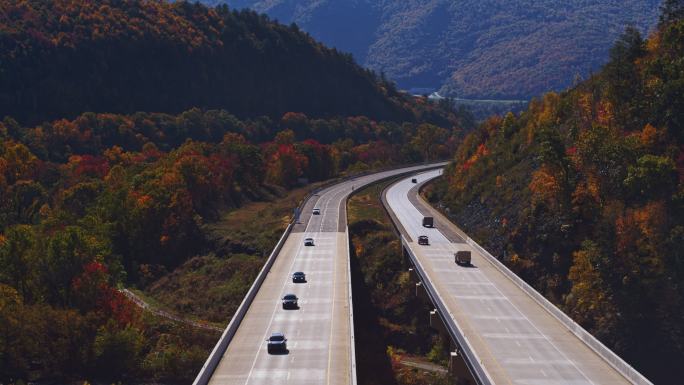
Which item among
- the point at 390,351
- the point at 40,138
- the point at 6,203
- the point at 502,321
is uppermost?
the point at 40,138

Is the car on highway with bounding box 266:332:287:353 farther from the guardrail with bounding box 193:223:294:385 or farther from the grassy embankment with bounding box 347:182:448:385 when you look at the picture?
the grassy embankment with bounding box 347:182:448:385

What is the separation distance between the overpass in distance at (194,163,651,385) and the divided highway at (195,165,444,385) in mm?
64

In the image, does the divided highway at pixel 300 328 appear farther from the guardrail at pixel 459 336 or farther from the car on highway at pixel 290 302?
the guardrail at pixel 459 336

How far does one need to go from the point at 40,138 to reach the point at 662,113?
12204 cm

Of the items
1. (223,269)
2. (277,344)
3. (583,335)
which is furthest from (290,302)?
(223,269)

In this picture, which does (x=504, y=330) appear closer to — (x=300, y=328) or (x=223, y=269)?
(x=300, y=328)

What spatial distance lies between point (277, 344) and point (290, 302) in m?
11.1

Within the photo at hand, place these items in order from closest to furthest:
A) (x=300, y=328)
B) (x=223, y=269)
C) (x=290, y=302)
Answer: (x=300, y=328), (x=290, y=302), (x=223, y=269)

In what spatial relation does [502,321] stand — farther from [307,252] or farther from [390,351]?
[307,252]

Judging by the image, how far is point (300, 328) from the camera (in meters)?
55.4

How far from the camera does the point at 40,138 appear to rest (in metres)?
162

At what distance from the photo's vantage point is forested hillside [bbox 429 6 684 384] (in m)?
68.0

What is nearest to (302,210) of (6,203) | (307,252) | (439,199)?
(439,199)

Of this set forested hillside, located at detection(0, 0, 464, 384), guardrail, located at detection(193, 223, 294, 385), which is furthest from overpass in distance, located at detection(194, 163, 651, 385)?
forested hillside, located at detection(0, 0, 464, 384)
